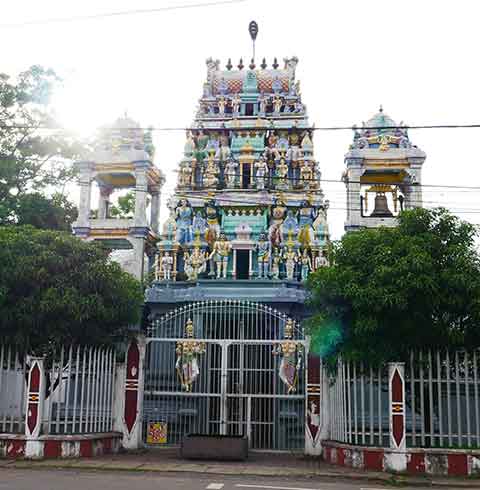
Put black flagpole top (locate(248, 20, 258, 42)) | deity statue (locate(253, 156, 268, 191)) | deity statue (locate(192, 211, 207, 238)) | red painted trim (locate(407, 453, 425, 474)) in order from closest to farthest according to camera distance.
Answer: red painted trim (locate(407, 453, 425, 474)), deity statue (locate(192, 211, 207, 238)), deity statue (locate(253, 156, 268, 191)), black flagpole top (locate(248, 20, 258, 42))

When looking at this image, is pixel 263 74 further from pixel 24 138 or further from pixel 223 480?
pixel 223 480

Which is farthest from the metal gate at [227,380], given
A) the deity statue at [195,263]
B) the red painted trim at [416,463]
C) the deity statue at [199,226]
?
the deity statue at [199,226]

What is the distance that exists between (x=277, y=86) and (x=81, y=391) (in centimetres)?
1888

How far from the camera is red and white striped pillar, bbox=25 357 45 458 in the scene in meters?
12.7

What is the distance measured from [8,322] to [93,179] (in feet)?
46.5

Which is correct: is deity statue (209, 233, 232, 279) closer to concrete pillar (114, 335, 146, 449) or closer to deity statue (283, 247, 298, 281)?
deity statue (283, 247, 298, 281)

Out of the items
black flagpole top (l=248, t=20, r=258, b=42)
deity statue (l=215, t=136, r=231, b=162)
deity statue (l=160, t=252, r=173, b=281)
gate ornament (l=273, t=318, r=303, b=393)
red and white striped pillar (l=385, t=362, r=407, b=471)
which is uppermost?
black flagpole top (l=248, t=20, r=258, b=42)

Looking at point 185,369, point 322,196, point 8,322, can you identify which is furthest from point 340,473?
point 322,196

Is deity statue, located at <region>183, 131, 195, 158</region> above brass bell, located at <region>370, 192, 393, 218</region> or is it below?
above

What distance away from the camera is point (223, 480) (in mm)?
10844

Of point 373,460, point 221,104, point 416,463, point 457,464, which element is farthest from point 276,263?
point 457,464

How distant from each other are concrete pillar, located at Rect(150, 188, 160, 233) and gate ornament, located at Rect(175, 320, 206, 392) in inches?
506

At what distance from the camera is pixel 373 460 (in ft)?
40.1

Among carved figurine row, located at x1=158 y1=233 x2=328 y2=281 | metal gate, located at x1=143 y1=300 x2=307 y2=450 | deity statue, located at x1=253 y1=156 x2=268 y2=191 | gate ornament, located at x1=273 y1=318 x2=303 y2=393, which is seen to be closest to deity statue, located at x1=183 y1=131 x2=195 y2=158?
deity statue, located at x1=253 y1=156 x2=268 y2=191
